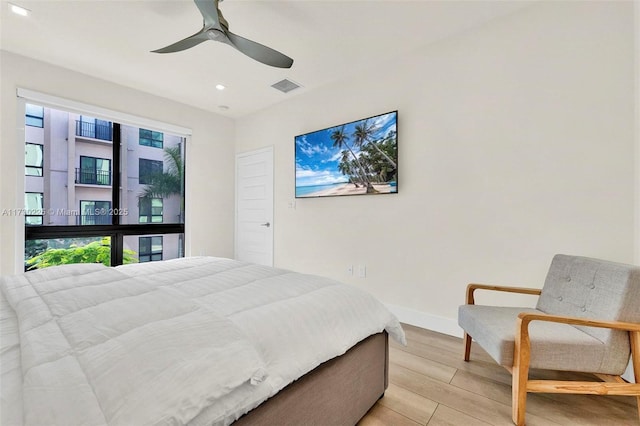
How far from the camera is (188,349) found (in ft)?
2.73

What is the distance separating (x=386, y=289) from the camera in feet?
9.37

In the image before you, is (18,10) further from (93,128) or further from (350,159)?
(350,159)

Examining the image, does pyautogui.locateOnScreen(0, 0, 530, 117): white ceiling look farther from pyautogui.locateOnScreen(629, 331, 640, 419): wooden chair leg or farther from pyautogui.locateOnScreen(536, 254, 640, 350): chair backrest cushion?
pyautogui.locateOnScreen(629, 331, 640, 419): wooden chair leg

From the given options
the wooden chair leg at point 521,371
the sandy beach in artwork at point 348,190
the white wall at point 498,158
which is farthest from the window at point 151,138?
the wooden chair leg at point 521,371

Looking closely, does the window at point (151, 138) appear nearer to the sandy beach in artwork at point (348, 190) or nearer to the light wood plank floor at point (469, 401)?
the sandy beach in artwork at point (348, 190)

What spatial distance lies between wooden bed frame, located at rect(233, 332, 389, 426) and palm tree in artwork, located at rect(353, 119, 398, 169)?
1879mm

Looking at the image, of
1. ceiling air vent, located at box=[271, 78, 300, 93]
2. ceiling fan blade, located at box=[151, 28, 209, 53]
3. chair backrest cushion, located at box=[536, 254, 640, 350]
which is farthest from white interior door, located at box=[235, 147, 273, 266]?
chair backrest cushion, located at box=[536, 254, 640, 350]

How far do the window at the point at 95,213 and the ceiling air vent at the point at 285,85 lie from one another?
253 cm

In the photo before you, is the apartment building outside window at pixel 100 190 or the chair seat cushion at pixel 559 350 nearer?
the chair seat cushion at pixel 559 350

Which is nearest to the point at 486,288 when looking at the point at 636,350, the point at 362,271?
the point at 636,350

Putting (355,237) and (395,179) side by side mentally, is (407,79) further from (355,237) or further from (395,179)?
(355,237)

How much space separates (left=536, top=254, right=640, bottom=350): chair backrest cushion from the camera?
1.42 metres

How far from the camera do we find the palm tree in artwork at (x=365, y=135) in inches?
113

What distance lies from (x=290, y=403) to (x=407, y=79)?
9.27ft
